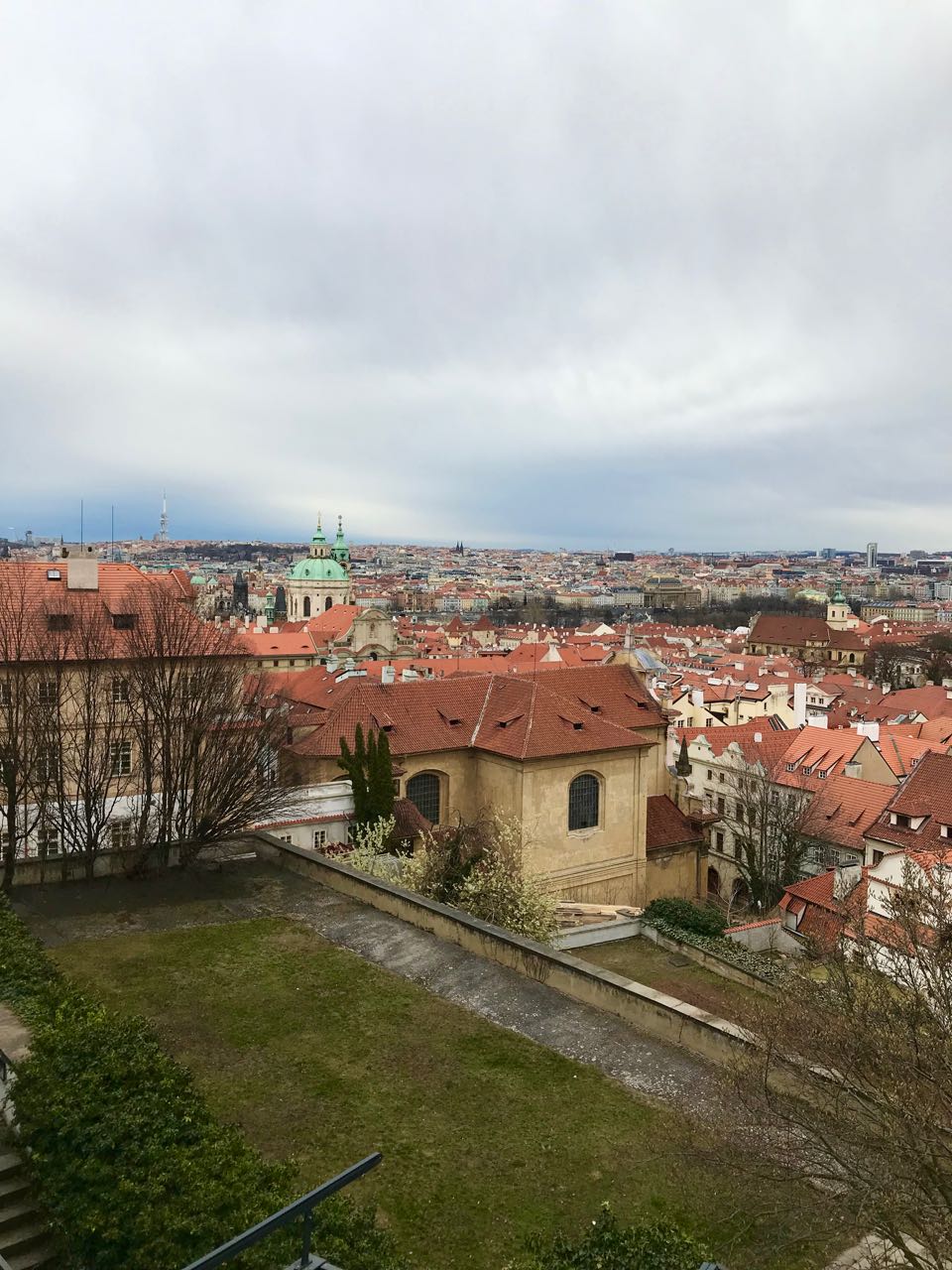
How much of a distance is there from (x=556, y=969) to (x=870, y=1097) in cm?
785

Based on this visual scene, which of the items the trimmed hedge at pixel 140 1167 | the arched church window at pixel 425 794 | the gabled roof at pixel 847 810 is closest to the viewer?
the trimmed hedge at pixel 140 1167

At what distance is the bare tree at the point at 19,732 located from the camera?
20.7 m

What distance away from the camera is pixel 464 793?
3384 centimetres

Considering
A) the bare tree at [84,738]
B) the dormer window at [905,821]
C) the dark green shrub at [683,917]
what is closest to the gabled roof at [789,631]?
the dormer window at [905,821]

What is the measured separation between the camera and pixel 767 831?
40.8m

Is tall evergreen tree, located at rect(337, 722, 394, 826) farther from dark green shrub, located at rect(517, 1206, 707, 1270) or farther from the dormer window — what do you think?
the dormer window

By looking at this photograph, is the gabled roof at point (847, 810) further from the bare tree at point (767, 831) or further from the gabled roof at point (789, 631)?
the gabled roof at point (789, 631)

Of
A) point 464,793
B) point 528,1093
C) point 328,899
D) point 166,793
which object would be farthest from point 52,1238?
point 464,793

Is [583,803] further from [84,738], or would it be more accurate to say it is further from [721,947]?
[84,738]

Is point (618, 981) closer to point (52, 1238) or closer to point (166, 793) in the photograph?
point (52, 1238)

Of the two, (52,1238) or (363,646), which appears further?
(363,646)

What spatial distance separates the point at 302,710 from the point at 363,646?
150 feet

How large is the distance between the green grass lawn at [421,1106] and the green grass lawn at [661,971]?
357 inches

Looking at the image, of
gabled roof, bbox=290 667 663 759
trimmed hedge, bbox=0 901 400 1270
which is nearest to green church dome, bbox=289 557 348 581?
gabled roof, bbox=290 667 663 759
